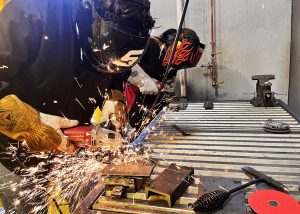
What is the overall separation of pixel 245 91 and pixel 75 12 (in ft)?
7.84

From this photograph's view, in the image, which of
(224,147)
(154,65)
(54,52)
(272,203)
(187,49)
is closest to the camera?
(272,203)

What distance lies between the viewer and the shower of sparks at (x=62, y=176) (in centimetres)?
103

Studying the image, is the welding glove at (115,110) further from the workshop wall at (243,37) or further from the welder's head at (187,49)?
the workshop wall at (243,37)

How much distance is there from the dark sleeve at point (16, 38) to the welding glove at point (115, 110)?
0.67 metres

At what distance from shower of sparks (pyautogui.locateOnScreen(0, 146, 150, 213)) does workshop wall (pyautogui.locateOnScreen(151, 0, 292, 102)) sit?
212cm

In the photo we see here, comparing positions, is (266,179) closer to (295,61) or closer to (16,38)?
(16,38)

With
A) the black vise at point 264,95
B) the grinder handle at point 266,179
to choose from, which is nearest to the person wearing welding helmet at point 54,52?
the grinder handle at point 266,179

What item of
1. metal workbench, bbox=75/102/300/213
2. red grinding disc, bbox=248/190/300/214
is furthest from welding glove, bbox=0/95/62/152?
red grinding disc, bbox=248/190/300/214

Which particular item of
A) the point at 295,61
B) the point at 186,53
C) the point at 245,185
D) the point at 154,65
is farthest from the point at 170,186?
the point at 295,61

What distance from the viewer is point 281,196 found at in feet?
2.19

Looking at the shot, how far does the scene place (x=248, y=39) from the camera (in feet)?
8.96

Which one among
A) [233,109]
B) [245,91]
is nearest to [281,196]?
[233,109]

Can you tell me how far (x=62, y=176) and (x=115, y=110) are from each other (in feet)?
2.18

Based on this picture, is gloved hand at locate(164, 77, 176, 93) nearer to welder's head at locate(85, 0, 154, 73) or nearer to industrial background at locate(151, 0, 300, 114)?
industrial background at locate(151, 0, 300, 114)
